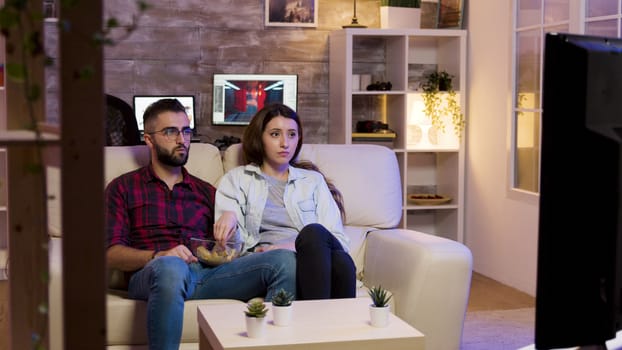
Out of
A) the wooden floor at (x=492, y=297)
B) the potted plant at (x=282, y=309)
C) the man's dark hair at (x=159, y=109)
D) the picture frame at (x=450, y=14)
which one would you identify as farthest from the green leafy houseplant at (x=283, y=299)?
the picture frame at (x=450, y=14)

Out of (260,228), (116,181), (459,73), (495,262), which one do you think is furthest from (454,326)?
(459,73)

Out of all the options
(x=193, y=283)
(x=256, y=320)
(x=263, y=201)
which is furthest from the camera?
(x=263, y=201)

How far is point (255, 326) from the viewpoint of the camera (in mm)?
2629

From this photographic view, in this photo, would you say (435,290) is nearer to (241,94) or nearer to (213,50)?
(241,94)

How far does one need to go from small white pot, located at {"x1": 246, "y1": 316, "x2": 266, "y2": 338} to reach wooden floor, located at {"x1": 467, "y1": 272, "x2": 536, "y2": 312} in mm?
2441

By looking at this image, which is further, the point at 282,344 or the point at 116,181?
the point at 116,181

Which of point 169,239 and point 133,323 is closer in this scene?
point 133,323

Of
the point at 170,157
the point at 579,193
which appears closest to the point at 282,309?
the point at 170,157

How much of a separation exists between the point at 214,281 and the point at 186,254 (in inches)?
5.5

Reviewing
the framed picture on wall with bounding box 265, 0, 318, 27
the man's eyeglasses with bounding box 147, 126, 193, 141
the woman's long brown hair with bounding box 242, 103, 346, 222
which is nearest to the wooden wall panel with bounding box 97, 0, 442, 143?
the framed picture on wall with bounding box 265, 0, 318, 27

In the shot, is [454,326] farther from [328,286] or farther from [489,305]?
[489,305]

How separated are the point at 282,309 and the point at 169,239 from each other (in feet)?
3.07

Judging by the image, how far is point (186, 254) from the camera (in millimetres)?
3406

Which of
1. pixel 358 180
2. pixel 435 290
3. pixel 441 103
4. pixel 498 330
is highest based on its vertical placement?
pixel 441 103
